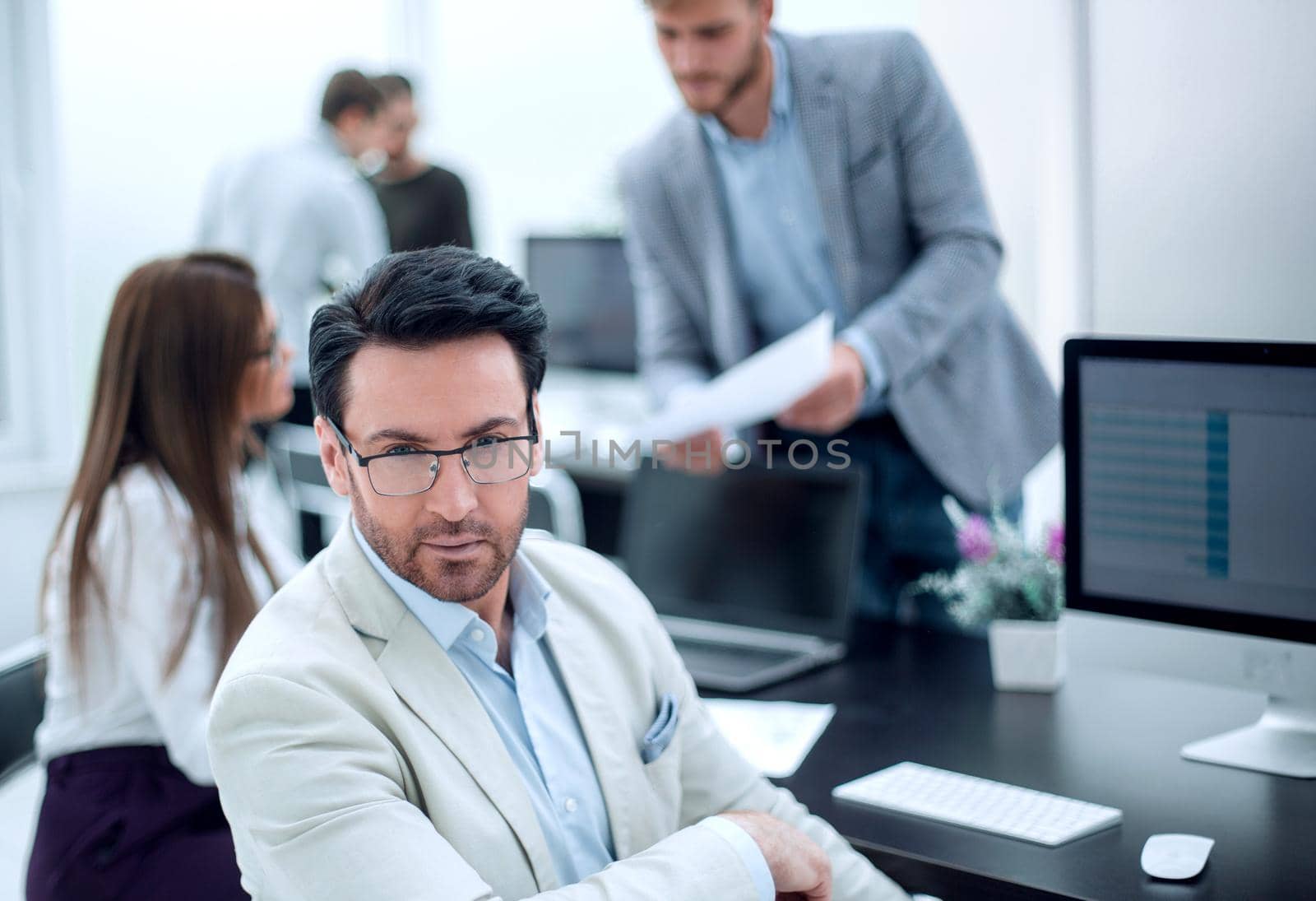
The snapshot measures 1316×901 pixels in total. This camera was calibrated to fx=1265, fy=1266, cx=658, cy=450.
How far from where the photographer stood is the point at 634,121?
486cm

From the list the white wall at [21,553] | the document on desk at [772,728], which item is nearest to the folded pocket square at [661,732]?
the document on desk at [772,728]

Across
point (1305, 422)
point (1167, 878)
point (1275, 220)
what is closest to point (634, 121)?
point (1275, 220)

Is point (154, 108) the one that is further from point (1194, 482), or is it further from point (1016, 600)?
point (1194, 482)

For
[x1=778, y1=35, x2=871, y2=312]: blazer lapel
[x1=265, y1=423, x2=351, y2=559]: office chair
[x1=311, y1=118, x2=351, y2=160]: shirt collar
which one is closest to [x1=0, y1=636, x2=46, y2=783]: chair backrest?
[x1=265, y1=423, x2=351, y2=559]: office chair

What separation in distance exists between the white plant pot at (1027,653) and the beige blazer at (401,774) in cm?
55

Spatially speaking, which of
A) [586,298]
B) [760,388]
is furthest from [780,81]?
[586,298]

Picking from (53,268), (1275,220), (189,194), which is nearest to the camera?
(1275,220)

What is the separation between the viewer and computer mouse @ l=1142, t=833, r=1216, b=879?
1.27 meters

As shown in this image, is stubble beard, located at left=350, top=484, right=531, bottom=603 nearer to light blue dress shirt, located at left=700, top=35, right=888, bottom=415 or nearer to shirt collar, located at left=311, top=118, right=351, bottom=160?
light blue dress shirt, located at left=700, top=35, right=888, bottom=415

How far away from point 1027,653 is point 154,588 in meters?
1.29

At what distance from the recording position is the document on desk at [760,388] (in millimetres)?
1904

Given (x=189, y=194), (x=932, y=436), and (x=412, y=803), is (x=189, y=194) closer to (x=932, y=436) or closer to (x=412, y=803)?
(x=932, y=436)

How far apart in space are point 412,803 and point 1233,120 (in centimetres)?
Answer: 161

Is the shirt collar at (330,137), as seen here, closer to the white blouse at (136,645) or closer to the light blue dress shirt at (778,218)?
the light blue dress shirt at (778,218)
